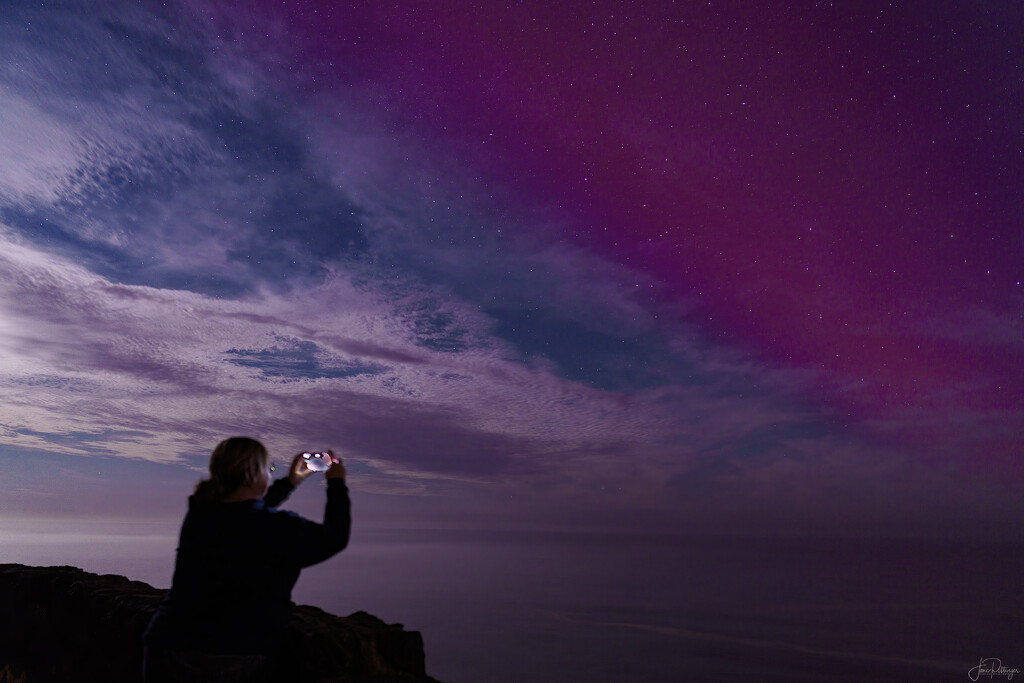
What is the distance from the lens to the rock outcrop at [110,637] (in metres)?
3.38

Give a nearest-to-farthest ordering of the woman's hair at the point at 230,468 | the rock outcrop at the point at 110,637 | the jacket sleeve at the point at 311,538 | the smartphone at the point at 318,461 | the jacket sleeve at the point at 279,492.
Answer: the jacket sleeve at the point at 311,538 → the woman's hair at the point at 230,468 → the smartphone at the point at 318,461 → the rock outcrop at the point at 110,637 → the jacket sleeve at the point at 279,492

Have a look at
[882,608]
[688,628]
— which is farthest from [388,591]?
[882,608]

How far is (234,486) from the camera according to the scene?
263cm

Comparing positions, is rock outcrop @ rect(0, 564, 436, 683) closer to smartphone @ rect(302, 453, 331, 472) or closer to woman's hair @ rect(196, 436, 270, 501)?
smartphone @ rect(302, 453, 331, 472)

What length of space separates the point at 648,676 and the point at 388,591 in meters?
108

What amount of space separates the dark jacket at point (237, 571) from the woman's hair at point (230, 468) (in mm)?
56

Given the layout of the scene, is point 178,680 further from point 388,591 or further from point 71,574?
point 388,591

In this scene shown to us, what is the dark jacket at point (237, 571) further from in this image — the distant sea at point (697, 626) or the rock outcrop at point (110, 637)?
the distant sea at point (697, 626)

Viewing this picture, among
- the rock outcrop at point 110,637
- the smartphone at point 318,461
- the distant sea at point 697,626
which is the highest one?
the smartphone at point 318,461

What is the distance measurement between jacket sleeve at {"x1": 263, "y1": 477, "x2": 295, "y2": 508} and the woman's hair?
951mm

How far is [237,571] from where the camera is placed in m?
2.51

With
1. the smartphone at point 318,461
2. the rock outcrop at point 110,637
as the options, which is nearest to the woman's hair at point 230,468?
the smartphone at point 318,461

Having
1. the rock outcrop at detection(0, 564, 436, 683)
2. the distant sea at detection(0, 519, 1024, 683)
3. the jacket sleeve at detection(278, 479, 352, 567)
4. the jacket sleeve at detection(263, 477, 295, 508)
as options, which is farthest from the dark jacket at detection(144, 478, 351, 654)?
the distant sea at detection(0, 519, 1024, 683)

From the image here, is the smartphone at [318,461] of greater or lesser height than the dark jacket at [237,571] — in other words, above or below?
above
